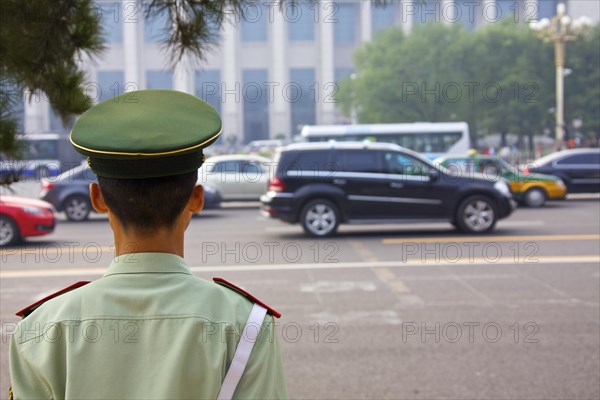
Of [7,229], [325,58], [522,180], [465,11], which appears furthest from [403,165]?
[325,58]

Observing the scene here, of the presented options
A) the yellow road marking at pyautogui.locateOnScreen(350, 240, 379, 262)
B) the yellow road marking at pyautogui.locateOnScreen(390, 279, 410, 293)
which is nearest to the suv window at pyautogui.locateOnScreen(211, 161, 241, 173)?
the yellow road marking at pyautogui.locateOnScreen(350, 240, 379, 262)

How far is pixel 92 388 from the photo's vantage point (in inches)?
57.6

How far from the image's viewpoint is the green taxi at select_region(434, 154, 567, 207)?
766 inches

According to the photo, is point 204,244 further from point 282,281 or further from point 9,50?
point 9,50

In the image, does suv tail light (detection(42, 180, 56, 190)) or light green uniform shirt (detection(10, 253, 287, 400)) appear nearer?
light green uniform shirt (detection(10, 253, 287, 400))

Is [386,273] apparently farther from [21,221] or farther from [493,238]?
[21,221]

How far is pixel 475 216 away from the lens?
43.6 ft

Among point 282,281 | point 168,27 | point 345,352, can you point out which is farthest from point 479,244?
point 168,27

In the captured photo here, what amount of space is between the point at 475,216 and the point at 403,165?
1.62m

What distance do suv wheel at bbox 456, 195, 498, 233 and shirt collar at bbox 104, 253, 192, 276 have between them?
12055mm

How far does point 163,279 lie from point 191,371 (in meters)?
0.20

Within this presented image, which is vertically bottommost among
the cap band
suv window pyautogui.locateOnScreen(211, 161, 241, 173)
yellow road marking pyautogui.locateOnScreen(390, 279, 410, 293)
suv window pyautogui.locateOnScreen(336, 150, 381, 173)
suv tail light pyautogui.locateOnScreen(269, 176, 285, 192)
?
yellow road marking pyautogui.locateOnScreen(390, 279, 410, 293)

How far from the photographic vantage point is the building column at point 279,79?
69.1m

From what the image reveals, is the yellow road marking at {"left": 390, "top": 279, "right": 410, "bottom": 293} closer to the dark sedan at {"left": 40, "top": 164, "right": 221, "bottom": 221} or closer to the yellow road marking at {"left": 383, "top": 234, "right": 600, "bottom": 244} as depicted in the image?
the yellow road marking at {"left": 383, "top": 234, "right": 600, "bottom": 244}
